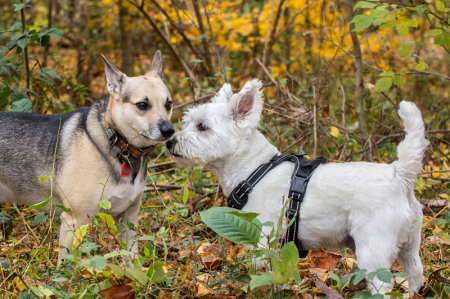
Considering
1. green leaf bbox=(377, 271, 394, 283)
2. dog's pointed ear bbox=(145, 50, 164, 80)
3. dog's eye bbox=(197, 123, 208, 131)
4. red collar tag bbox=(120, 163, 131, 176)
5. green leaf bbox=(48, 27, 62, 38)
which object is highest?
green leaf bbox=(48, 27, 62, 38)

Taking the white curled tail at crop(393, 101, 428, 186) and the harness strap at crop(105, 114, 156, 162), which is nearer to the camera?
the white curled tail at crop(393, 101, 428, 186)

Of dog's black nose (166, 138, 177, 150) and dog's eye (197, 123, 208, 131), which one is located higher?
dog's eye (197, 123, 208, 131)

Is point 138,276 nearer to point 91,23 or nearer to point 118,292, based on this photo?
point 118,292

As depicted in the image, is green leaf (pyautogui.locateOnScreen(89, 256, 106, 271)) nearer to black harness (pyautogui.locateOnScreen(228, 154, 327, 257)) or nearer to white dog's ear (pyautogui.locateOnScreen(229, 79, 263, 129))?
black harness (pyautogui.locateOnScreen(228, 154, 327, 257))

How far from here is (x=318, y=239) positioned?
10.2ft

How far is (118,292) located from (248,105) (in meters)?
1.81

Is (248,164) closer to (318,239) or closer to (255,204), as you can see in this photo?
(255,204)

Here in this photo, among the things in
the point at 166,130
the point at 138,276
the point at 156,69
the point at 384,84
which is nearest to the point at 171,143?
the point at 166,130

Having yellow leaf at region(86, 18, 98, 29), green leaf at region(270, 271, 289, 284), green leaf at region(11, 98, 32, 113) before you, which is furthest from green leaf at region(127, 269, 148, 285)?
yellow leaf at region(86, 18, 98, 29)

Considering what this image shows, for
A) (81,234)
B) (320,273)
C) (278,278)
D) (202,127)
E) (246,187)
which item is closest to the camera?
(278,278)

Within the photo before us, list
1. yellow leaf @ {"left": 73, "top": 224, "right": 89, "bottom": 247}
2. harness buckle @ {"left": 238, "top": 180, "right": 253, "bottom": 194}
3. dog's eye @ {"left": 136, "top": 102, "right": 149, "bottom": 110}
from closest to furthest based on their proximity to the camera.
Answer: yellow leaf @ {"left": 73, "top": 224, "right": 89, "bottom": 247} → harness buckle @ {"left": 238, "top": 180, "right": 253, "bottom": 194} → dog's eye @ {"left": 136, "top": 102, "right": 149, "bottom": 110}

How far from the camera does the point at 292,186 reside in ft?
10.1

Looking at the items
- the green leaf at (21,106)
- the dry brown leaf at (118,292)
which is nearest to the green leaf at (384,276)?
the dry brown leaf at (118,292)

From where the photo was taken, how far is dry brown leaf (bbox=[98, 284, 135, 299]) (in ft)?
7.83
